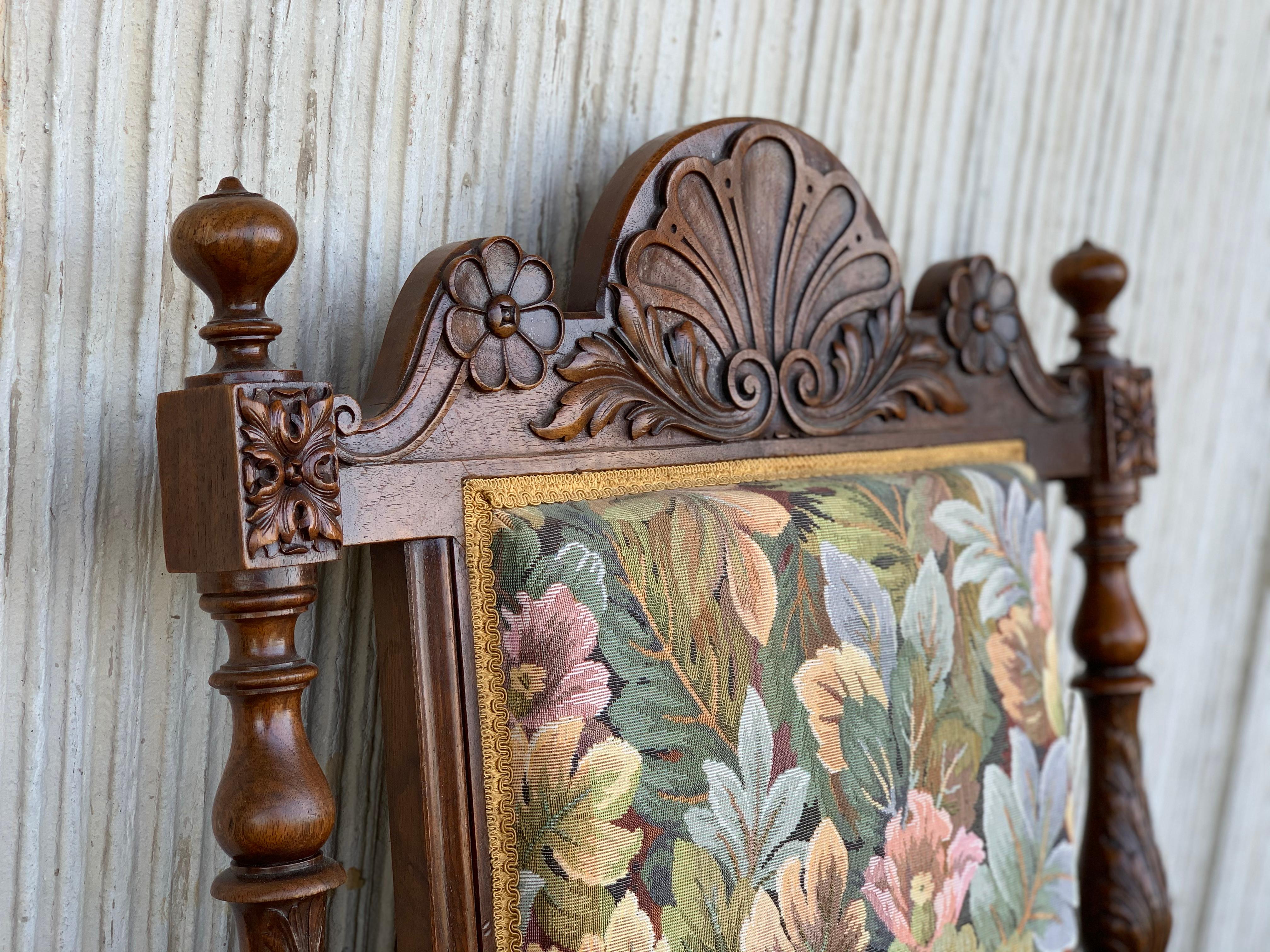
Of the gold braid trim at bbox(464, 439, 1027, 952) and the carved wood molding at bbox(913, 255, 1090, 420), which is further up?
the carved wood molding at bbox(913, 255, 1090, 420)

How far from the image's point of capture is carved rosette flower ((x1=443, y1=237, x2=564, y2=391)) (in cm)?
65

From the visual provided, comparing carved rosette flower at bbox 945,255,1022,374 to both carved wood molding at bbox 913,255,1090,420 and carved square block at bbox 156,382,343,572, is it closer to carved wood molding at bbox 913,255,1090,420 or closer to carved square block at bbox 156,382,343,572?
carved wood molding at bbox 913,255,1090,420

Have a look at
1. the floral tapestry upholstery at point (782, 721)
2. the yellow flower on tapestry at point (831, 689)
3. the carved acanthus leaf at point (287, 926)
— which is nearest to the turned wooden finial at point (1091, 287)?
the floral tapestry upholstery at point (782, 721)

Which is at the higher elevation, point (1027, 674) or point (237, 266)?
point (237, 266)

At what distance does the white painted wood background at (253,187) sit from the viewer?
2.07 feet

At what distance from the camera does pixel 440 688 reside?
637 millimetres

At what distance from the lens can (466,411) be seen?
65 centimetres

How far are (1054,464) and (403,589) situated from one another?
1.97 ft

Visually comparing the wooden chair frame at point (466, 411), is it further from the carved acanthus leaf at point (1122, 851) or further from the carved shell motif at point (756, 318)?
the carved acanthus leaf at point (1122, 851)

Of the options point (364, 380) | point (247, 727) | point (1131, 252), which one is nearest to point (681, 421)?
point (364, 380)

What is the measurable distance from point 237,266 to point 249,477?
0.10m

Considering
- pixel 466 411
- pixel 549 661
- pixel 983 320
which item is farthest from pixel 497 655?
pixel 983 320

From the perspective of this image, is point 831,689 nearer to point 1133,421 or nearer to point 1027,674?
point 1027,674

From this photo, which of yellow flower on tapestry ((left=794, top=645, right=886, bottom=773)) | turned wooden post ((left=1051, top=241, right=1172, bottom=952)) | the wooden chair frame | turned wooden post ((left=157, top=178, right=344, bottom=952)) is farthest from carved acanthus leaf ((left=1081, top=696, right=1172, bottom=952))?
→ turned wooden post ((left=157, top=178, right=344, bottom=952))
